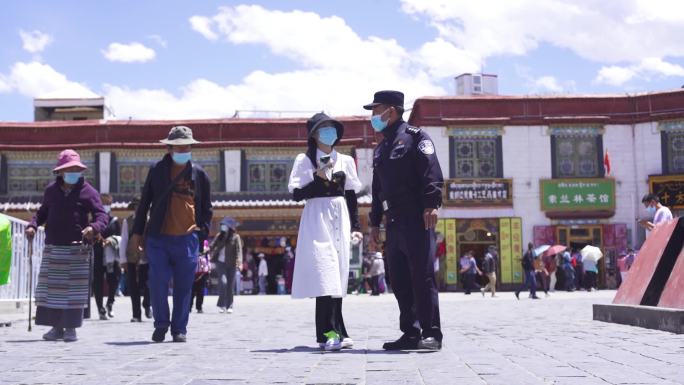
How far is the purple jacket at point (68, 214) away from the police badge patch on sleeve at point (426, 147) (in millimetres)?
3352

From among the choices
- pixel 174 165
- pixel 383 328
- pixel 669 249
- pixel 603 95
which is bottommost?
pixel 383 328

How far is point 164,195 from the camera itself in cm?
788

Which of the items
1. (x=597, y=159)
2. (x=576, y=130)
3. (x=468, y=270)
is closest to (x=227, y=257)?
(x=468, y=270)

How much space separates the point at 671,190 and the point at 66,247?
28245mm

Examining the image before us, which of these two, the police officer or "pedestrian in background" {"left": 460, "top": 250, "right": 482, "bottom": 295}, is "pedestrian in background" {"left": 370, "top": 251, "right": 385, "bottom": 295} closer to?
"pedestrian in background" {"left": 460, "top": 250, "right": 482, "bottom": 295}

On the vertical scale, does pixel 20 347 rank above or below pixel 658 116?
below

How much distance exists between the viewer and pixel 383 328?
394 inches

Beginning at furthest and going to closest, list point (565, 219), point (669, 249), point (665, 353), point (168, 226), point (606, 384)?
point (565, 219), point (669, 249), point (168, 226), point (665, 353), point (606, 384)

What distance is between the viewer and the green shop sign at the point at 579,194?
33.1 metres

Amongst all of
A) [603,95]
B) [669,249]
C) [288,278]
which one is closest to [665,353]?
[669,249]

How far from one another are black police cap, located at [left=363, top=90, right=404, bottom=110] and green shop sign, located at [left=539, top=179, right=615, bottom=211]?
88.2 ft

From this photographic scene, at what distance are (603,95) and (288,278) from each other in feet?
45.5

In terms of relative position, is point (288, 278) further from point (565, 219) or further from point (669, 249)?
point (669, 249)

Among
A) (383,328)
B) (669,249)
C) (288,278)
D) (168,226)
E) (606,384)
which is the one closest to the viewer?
(606,384)
